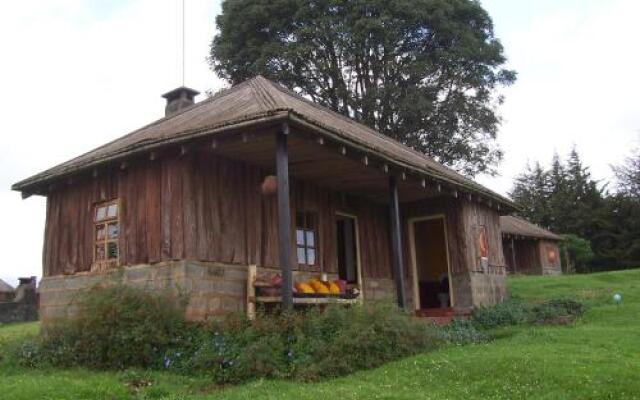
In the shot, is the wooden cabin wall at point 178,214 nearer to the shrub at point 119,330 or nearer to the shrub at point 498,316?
the shrub at point 119,330

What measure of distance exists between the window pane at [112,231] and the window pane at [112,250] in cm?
13

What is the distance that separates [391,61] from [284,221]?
1875cm

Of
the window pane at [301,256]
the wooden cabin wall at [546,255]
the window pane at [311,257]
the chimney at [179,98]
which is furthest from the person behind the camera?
the wooden cabin wall at [546,255]

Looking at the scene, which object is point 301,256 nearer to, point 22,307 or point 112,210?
point 112,210

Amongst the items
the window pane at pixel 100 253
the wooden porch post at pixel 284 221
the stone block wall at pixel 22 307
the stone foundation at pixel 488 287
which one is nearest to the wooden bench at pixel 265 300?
the wooden porch post at pixel 284 221

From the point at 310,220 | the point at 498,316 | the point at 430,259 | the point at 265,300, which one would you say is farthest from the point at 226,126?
the point at 430,259

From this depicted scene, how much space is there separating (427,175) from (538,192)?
33.2m

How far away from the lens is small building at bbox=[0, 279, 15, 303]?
35.1m

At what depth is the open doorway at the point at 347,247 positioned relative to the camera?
1519cm

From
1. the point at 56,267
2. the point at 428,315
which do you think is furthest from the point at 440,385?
the point at 56,267

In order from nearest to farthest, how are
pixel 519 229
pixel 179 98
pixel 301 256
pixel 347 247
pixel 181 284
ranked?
pixel 181 284 → pixel 301 256 → pixel 347 247 → pixel 179 98 → pixel 519 229

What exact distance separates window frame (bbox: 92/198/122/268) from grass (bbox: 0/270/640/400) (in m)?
2.37

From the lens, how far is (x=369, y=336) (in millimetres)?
8820

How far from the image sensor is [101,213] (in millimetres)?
12180
